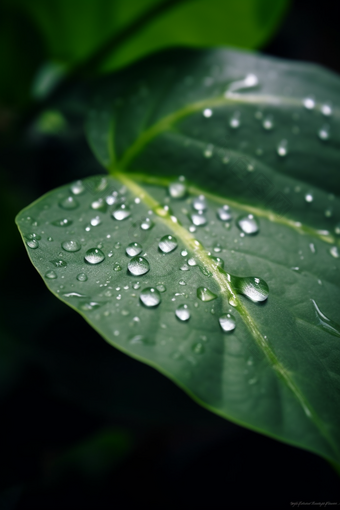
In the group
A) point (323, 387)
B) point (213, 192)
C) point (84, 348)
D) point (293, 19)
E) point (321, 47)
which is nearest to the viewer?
point (323, 387)

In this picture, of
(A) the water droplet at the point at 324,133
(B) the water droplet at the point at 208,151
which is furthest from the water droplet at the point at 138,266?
(A) the water droplet at the point at 324,133

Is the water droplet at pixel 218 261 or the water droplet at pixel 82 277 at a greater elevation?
the water droplet at pixel 82 277

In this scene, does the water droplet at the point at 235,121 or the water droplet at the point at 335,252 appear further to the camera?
the water droplet at the point at 235,121

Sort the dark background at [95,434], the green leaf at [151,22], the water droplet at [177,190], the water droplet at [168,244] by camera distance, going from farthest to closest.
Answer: the green leaf at [151,22] < the dark background at [95,434] < the water droplet at [177,190] < the water droplet at [168,244]

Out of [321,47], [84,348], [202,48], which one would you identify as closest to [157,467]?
[84,348]

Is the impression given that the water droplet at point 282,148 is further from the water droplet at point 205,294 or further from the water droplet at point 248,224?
the water droplet at point 205,294

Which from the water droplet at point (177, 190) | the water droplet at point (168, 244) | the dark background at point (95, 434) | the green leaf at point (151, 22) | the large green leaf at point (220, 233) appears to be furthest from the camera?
the green leaf at point (151, 22)

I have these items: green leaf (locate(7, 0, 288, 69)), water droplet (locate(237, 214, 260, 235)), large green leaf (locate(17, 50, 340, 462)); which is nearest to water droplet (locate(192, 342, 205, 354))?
large green leaf (locate(17, 50, 340, 462))

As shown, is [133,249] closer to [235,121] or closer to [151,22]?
[235,121]

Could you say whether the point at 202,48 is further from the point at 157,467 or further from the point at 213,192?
the point at 157,467
